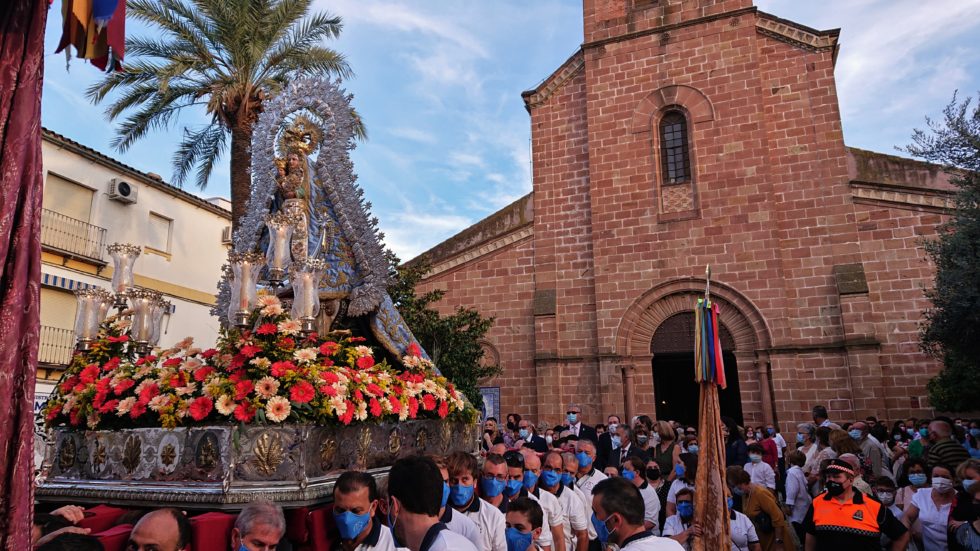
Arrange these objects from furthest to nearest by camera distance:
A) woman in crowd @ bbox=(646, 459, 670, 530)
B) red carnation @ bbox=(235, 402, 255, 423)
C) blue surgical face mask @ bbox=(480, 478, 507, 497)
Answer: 1. woman in crowd @ bbox=(646, 459, 670, 530)
2. blue surgical face mask @ bbox=(480, 478, 507, 497)
3. red carnation @ bbox=(235, 402, 255, 423)

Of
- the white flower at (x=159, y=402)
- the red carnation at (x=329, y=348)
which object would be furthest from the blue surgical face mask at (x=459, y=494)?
the white flower at (x=159, y=402)

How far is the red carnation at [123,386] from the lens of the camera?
400 cm

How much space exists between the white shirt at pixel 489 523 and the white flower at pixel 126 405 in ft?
7.07

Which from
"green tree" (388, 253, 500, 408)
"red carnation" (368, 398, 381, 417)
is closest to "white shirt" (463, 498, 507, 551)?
"red carnation" (368, 398, 381, 417)

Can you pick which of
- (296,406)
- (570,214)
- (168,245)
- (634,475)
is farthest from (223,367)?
(168,245)

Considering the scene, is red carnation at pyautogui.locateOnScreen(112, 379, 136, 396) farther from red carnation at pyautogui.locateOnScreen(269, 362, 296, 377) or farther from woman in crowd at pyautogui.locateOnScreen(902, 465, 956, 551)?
woman in crowd at pyautogui.locateOnScreen(902, 465, 956, 551)

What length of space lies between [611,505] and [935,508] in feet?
13.9

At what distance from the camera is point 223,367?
3852 millimetres

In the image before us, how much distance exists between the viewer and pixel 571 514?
509 centimetres

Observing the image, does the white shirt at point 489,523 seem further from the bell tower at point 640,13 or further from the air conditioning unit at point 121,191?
the air conditioning unit at point 121,191

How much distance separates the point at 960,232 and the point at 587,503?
6.92 meters

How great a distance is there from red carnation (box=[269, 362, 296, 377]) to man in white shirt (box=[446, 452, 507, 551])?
44.6 inches

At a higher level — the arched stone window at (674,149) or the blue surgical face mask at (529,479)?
the arched stone window at (674,149)

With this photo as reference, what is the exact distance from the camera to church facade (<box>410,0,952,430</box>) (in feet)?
45.9
